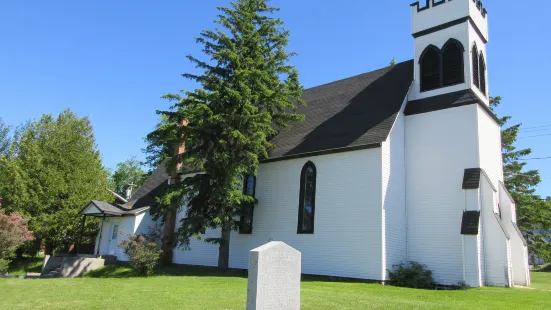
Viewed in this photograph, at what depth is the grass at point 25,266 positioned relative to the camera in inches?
1071

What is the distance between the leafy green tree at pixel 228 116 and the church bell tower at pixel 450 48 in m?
6.37

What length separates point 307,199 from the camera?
65.6ft

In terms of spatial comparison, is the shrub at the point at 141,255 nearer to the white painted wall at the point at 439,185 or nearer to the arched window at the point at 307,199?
the arched window at the point at 307,199

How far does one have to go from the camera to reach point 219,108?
19.7 metres

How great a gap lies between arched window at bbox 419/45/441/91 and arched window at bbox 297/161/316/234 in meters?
6.88

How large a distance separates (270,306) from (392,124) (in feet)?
42.2

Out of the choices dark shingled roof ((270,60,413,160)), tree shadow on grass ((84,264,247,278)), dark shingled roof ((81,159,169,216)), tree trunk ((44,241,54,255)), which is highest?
dark shingled roof ((270,60,413,160))

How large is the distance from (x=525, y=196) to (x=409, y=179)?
16069mm

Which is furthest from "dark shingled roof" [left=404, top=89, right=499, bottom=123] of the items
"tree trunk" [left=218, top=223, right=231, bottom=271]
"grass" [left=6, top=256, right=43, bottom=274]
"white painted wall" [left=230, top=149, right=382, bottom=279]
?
"grass" [left=6, top=256, right=43, bottom=274]

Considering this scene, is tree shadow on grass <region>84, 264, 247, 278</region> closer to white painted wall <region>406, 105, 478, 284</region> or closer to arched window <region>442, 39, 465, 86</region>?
white painted wall <region>406, 105, 478, 284</region>

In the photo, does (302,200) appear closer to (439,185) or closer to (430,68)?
(439,185)

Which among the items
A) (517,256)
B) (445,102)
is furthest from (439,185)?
(517,256)

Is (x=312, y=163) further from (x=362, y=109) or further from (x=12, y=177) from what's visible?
(x=12, y=177)

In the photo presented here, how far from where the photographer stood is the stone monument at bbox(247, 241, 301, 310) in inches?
280
